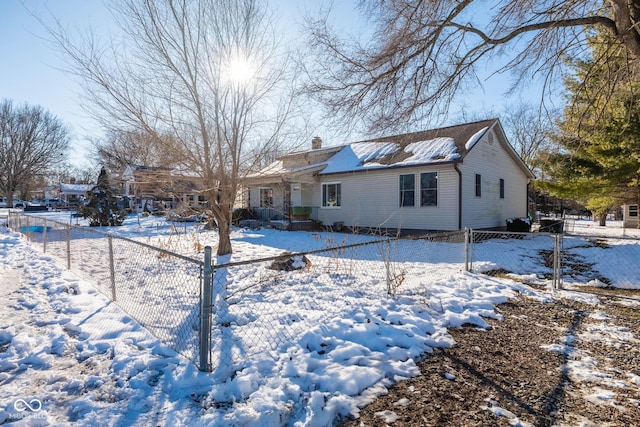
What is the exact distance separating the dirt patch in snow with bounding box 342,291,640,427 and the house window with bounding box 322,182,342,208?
1285 centimetres

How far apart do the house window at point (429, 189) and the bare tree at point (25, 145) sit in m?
47.6

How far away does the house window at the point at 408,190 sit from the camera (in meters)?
14.5

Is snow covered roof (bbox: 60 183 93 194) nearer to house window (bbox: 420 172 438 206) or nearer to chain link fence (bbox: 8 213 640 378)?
chain link fence (bbox: 8 213 640 378)

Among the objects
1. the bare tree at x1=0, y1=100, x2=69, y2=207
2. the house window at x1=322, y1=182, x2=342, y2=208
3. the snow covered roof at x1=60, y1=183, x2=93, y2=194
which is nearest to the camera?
the house window at x1=322, y1=182, x2=342, y2=208

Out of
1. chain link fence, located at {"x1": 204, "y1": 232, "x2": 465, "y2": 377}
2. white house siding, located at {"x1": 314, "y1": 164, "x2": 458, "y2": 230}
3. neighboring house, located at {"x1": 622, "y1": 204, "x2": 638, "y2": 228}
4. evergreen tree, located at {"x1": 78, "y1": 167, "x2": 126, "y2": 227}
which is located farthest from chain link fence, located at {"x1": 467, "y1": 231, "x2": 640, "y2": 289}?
evergreen tree, located at {"x1": 78, "y1": 167, "x2": 126, "y2": 227}

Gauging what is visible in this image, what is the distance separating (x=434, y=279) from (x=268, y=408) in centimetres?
472

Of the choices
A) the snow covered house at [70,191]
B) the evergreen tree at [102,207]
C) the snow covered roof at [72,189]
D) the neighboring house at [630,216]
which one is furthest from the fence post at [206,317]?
the snow covered roof at [72,189]

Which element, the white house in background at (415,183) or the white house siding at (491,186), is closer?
the white house in background at (415,183)

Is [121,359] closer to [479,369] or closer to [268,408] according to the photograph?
[268,408]

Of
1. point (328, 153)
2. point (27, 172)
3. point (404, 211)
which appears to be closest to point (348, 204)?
point (404, 211)

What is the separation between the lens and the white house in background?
1364cm

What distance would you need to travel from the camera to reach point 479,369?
322cm

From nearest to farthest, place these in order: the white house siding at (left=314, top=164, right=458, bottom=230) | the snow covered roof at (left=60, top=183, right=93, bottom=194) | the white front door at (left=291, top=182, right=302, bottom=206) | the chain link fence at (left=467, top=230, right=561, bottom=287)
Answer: the chain link fence at (left=467, top=230, right=561, bottom=287), the white house siding at (left=314, top=164, right=458, bottom=230), the white front door at (left=291, top=182, right=302, bottom=206), the snow covered roof at (left=60, top=183, right=93, bottom=194)

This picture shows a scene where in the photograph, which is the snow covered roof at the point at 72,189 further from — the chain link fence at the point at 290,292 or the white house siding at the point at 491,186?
the chain link fence at the point at 290,292
